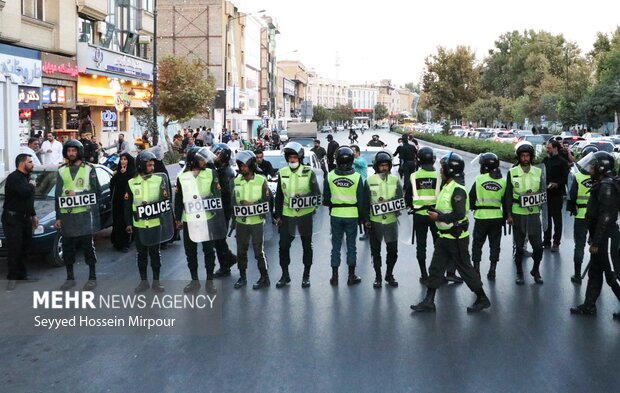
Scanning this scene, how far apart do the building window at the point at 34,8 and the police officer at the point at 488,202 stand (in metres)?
20.0

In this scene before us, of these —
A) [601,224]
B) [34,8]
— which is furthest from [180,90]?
[601,224]

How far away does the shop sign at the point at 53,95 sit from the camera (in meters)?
26.1

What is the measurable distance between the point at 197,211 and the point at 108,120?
2740 centimetres

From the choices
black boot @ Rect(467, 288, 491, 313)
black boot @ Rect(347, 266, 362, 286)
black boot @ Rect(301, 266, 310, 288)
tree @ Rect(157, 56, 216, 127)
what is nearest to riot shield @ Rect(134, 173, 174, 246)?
black boot @ Rect(301, 266, 310, 288)

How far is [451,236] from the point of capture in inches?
306

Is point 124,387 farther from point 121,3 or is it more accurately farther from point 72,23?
point 121,3

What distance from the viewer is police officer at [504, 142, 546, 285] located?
29.9ft

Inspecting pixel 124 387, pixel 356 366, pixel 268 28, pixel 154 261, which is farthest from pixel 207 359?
pixel 268 28

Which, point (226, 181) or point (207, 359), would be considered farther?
point (226, 181)

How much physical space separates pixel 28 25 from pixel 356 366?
21827 mm

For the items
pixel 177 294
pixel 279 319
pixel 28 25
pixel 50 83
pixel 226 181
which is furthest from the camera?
pixel 50 83

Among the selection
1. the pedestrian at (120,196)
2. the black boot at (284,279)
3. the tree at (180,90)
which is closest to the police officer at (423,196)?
the black boot at (284,279)

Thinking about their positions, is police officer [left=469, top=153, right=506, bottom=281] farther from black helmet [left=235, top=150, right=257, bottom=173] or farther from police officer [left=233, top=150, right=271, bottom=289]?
black helmet [left=235, top=150, right=257, bottom=173]

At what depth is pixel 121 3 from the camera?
115 feet
